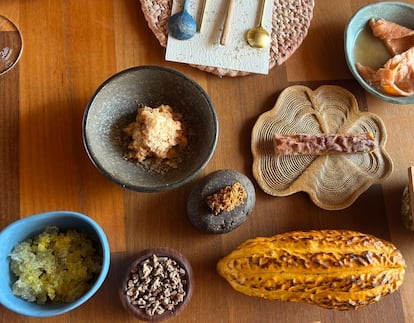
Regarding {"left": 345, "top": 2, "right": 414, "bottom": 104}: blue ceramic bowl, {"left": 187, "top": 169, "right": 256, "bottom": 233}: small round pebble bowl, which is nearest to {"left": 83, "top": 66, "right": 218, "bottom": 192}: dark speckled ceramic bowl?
{"left": 187, "top": 169, "right": 256, "bottom": 233}: small round pebble bowl

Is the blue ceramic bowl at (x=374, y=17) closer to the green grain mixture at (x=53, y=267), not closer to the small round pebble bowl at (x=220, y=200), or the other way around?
the small round pebble bowl at (x=220, y=200)

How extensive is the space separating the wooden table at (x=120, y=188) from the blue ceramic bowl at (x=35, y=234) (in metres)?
0.06

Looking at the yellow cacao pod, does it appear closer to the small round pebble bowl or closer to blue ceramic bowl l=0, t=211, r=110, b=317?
the small round pebble bowl

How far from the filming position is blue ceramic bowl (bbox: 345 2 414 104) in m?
0.98

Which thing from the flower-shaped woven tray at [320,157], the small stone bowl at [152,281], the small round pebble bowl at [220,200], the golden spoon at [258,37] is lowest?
the small stone bowl at [152,281]

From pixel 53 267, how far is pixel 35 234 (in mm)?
67

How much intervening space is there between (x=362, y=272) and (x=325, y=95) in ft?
1.14

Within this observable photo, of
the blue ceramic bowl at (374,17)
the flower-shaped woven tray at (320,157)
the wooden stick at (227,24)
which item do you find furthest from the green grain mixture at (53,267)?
the blue ceramic bowl at (374,17)

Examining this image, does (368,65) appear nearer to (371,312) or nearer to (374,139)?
(374,139)

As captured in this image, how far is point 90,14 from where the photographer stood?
100cm

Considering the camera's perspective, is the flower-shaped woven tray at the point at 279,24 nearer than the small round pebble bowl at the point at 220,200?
No

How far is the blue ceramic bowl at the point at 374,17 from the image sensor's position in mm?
982

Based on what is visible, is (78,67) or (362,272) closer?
(362,272)

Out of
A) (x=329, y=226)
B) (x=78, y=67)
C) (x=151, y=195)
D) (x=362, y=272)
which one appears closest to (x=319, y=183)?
(x=329, y=226)
